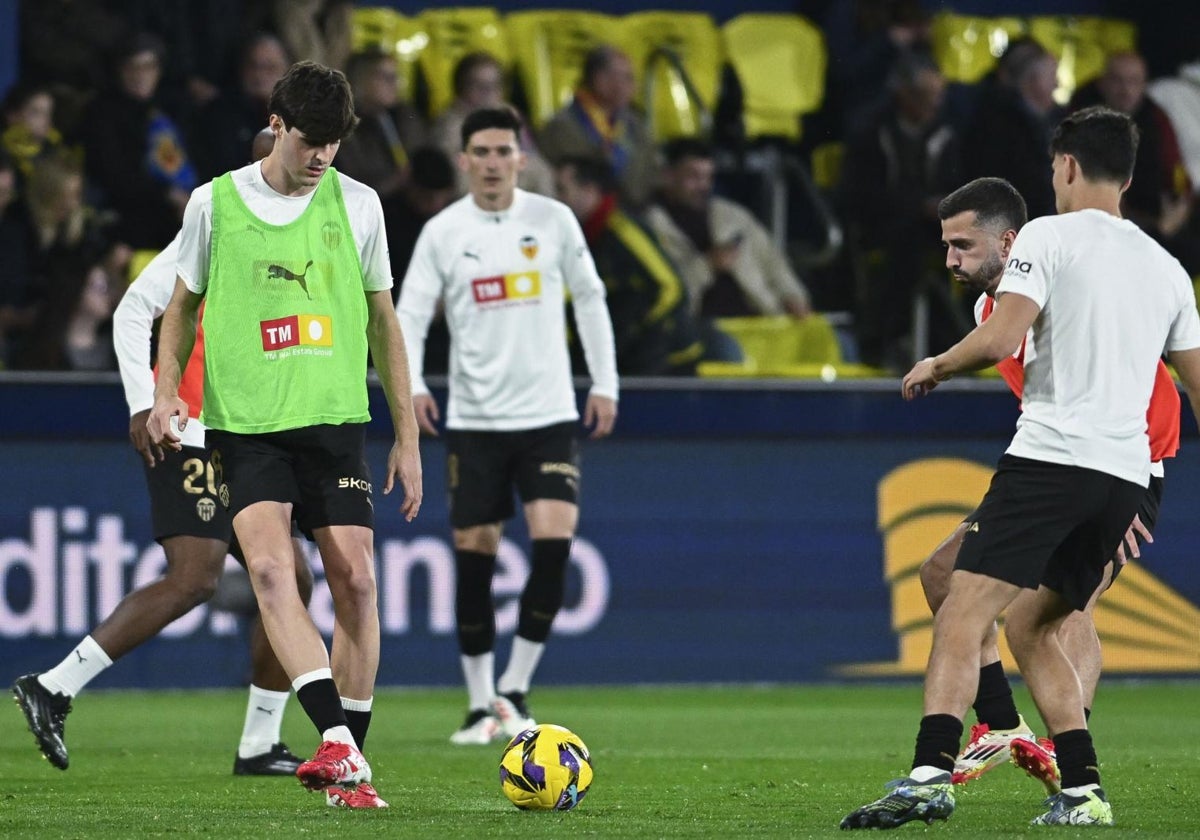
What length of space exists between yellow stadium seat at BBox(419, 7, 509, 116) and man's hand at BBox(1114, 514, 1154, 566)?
8.72 m

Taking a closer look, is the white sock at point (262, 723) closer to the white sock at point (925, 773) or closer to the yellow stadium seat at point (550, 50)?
the white sock at point (925, 773)

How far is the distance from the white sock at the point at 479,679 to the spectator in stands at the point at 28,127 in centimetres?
481

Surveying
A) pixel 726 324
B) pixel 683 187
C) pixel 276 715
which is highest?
pixel 683 187

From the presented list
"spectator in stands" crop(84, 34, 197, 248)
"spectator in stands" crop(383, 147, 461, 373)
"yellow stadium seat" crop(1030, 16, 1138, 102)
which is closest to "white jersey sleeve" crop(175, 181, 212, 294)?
"spectator in stands" crop(383, 147, 461, 373)

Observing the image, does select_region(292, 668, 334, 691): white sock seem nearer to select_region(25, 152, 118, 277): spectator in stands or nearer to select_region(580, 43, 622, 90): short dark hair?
select_region(25, 152, 118, 277): spectator in stands

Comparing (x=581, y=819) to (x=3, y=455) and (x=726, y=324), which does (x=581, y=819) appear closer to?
(x=3, y=455)

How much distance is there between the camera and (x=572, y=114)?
45.3 ft

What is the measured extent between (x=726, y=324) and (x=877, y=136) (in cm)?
170

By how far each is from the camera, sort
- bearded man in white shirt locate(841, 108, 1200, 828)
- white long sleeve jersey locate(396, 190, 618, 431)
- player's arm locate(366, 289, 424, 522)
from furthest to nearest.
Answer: white long sleeve jersey locate(396, 190, 618, 431)
player's arm locate(366, 289, 424, 522)
bearded man in white shirt locate(841, 108, 1200, 828)

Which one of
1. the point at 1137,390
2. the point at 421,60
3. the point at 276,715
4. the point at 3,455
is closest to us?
the point at 1137,390

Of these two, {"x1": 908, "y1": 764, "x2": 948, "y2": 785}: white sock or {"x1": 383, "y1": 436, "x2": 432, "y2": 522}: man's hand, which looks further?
{"x1": 383, "y1": 436, "x2": 432, "y2": 522}: man's hand

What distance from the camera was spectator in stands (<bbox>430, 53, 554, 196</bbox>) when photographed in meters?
13.2

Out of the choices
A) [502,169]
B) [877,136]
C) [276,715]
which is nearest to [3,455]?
[502,169]

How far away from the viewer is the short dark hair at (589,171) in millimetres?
12875
